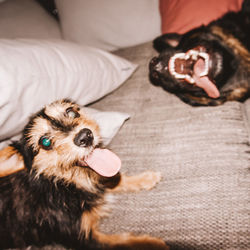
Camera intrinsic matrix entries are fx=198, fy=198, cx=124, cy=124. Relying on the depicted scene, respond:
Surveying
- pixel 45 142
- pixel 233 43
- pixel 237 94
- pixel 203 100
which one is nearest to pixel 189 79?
pixel 203 100

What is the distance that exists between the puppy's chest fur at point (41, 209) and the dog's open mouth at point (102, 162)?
29 centimetres

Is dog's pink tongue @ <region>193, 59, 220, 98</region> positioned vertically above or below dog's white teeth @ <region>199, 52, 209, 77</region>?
below

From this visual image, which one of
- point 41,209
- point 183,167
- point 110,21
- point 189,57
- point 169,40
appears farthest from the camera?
point 110,21

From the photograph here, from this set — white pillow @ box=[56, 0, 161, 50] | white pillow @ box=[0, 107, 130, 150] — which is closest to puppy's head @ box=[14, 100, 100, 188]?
white pillow @ box=[0, 107, 130, 150]

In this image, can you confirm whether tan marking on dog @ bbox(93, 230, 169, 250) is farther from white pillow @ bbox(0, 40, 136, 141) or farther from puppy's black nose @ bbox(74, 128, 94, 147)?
white pillow @ bbox(0, 40, 136, 141)

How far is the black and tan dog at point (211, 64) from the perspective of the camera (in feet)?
5.80

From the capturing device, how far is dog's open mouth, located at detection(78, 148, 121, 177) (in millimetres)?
1394

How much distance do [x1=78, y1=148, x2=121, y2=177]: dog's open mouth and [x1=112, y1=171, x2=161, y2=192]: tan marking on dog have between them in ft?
0.80

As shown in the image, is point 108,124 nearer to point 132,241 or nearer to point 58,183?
point 58,183

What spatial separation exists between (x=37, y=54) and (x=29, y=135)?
0.72 meters

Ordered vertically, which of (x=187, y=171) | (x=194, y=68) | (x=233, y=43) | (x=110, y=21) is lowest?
(x=187, y=171)

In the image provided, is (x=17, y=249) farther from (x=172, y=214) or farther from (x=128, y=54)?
(x=128, y=54)

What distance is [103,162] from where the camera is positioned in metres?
1.44

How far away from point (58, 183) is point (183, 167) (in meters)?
0.96
